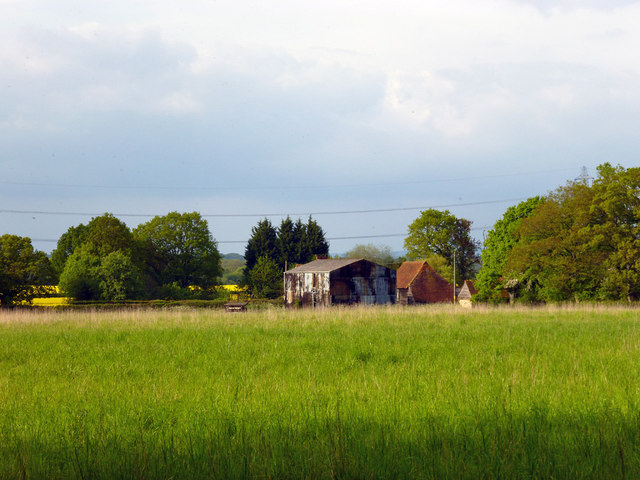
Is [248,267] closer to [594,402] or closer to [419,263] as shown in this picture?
[419,263]

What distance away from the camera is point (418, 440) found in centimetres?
615

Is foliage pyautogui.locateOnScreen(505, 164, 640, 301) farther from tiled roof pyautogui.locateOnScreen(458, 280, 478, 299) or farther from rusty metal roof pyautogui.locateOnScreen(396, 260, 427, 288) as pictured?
rusty metal roof pyautogui.locateOnScreen(396, 260, 427, 288)

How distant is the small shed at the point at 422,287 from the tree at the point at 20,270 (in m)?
40.2

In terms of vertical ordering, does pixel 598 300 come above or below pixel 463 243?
below

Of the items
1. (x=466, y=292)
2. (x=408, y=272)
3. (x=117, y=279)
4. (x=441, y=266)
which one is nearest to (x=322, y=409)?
(x=117, y=279)

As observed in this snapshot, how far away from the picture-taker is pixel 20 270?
56844 millimetres

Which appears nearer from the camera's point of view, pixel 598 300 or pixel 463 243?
pixel 598 300

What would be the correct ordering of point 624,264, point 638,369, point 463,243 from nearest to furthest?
point 638,369, point 624,264, point 463,243

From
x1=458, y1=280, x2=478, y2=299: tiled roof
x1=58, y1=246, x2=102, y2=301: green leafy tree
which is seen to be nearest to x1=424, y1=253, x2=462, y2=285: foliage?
x1=458, y1=280, x2=478, y2=299: tiled roof

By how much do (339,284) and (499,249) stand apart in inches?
621

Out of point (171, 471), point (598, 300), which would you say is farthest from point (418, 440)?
point (598, 300)

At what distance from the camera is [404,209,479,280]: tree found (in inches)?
3440

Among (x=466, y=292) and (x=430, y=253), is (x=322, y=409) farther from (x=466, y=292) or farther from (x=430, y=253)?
(x=430, y=253)

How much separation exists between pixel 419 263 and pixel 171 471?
229 ft
